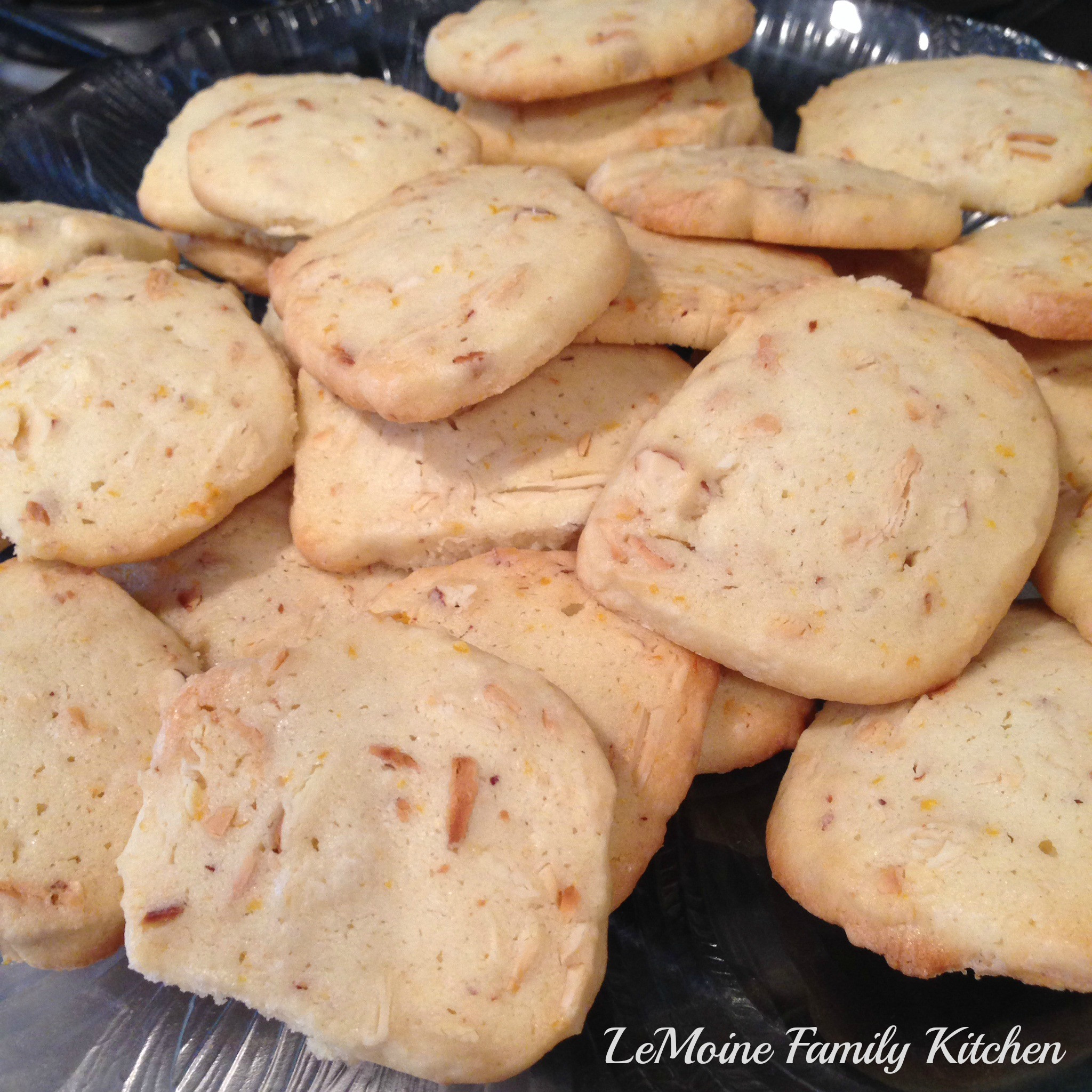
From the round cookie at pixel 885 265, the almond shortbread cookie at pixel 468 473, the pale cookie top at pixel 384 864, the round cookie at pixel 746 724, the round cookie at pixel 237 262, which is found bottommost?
the round cookie at pixel 746 724

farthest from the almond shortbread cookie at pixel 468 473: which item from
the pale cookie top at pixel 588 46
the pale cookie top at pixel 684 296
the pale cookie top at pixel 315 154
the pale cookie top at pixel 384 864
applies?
the pale cookie top at pixel 588 46

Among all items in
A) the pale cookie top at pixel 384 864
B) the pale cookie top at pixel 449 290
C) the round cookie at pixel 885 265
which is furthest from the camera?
the round cookie at pixel 885 265

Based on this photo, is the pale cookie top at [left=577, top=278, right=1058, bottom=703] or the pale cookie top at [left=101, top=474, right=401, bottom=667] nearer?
the pale cookie top at [left=577, top=278, right=1058, bottom=703]

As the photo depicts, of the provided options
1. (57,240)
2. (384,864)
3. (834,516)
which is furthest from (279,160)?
(384,864)

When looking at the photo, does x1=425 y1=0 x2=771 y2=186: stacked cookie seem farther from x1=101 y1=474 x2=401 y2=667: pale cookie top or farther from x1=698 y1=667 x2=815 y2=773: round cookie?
x1=698 y1=667 x2=815 y2=773: round cookie

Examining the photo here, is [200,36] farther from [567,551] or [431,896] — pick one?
[431,896]

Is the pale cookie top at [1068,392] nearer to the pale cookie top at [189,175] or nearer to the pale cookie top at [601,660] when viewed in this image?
the pale cookie top at [601,660]

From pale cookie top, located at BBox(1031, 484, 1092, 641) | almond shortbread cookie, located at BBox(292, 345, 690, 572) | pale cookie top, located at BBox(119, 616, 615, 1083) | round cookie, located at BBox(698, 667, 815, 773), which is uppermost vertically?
almond shortbread cookie, located at BBox(292, 345, 690, 572)

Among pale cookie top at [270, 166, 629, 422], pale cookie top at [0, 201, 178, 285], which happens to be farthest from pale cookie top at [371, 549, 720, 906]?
pale cookie top at [0, 201, 178, 285]

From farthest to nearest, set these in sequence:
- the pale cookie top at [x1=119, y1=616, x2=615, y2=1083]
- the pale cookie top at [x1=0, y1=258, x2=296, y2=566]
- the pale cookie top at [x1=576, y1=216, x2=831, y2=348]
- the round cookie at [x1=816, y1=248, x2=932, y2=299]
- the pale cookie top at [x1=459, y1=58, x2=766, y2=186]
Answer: the pale cookie top at [x1=459, y1=58, x2=766, y2=186], the round cookie at [x1=816, y1=248, x2=932, y2=299], the pale cookie top at [x1=576, y1=216, x2=831, y2=348], the pale cookie top at [x1=0, y1=258, x2=296, y2=566], the pale cookie top at [x1=119, y1=616, x2=615, y2=1083]
